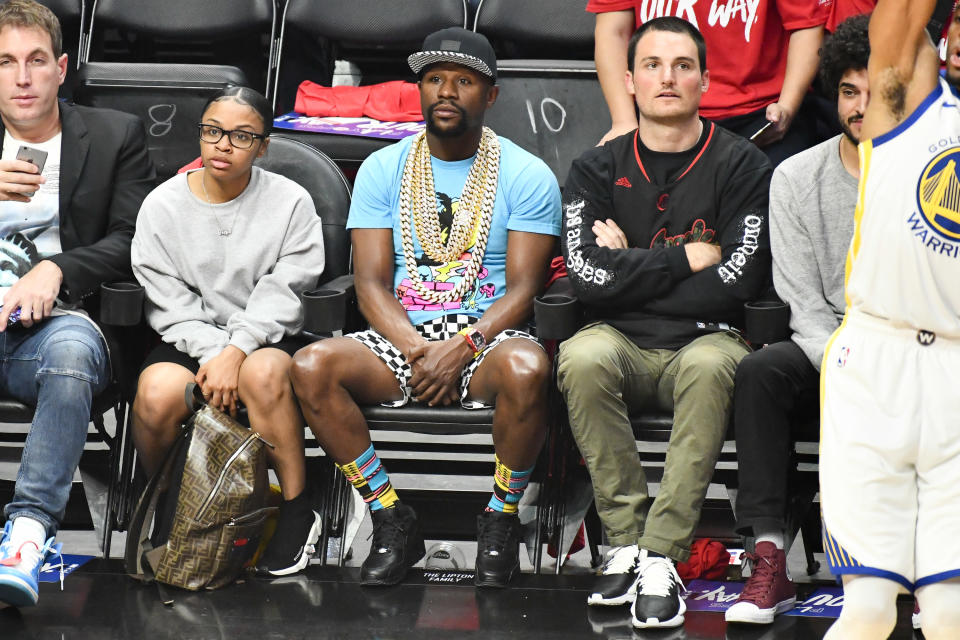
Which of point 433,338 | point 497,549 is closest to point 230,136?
point 433,338

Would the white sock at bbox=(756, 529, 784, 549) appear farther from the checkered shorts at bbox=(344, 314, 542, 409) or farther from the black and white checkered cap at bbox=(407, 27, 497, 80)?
the black and white checkered cap at bbox=(407, 27, 497, 80)

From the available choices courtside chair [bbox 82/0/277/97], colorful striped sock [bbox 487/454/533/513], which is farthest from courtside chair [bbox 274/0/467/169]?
colorful striped sock [bbox 487/454/533/513]

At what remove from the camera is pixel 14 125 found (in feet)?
12.0

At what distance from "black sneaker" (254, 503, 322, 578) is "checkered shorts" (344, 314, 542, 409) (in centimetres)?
40

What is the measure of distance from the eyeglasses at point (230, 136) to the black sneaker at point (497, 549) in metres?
1.25

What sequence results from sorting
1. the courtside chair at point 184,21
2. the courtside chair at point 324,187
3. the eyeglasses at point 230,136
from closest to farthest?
the eyeglasses at point 230,136 < the courtside chair at point 324,187 < the courtside chair at point 184,21

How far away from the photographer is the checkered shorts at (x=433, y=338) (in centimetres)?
333

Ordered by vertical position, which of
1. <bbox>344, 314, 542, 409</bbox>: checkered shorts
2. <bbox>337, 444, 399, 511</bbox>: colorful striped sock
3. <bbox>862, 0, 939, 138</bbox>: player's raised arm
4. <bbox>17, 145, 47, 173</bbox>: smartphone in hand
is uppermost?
<bbox>862, 0, 939, 138</bbox>: player's raised arm

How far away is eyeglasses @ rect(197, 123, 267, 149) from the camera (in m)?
3.51

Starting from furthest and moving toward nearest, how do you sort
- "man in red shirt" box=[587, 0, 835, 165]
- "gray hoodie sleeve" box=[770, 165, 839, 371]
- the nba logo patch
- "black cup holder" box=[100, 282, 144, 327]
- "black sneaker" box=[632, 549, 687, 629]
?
"man in red shirt" box=[587, 0, 835, 165]
"black cup holder" box=[100, 282, 144, 327]
"gray hoodie sleeve" box=[770, 165, 839, 371]
"black sneaker" box=[632, 549, 687, 629]
the nba logo patch

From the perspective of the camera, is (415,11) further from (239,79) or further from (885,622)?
(885,622)

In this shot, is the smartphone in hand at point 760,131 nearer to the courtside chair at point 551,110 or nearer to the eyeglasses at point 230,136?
the courtside chair at point 551,110

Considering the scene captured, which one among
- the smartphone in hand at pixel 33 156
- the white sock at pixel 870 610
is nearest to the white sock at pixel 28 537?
the smartphone in hand at pixel 33 156

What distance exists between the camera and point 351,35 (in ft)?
16.1
